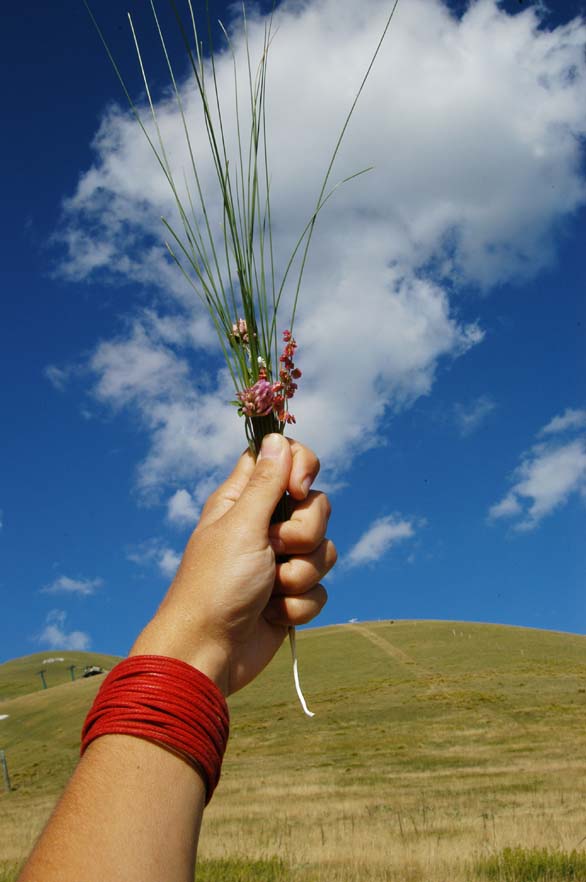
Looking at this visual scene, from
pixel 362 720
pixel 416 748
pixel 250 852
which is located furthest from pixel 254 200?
pixel 362 720

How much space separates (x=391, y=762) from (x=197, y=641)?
29.5 m

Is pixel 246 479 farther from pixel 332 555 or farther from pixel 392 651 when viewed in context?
pixel 392 651

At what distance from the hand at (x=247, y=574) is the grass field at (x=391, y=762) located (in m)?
7.15

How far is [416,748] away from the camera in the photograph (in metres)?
32.0

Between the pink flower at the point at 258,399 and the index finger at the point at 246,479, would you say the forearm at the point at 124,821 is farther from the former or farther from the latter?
the pink flower at the point at 258,399

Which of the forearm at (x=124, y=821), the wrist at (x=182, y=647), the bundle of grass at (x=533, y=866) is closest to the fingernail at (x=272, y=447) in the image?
the wrist at (x=182, y=647)

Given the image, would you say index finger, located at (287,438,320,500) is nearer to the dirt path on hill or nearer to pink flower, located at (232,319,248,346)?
pink flower, located at (232,319,248,346)

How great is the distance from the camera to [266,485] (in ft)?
7.97

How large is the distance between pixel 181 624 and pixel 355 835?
1217 cm

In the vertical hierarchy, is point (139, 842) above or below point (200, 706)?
below

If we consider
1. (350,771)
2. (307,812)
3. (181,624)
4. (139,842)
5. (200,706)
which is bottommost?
(139,842)

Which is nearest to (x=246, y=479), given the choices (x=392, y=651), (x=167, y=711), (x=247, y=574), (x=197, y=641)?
(x=247, y=574)

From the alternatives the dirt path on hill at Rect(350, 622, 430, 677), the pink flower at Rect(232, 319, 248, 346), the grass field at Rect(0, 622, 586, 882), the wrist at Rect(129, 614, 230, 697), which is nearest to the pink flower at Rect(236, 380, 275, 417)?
the pink flower at Rect(232, 319, 248, 346)

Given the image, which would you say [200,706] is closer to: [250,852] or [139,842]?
[139,842]
